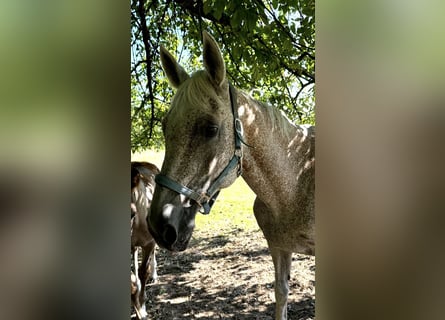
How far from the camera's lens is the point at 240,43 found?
1973 millimetres

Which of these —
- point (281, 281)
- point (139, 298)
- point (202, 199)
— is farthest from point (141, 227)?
point (202, 199)

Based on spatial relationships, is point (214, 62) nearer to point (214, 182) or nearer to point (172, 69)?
point (172, 69)

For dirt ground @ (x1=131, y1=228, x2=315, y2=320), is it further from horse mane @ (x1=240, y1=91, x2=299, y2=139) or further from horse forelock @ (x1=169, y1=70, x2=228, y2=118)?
horse forelock @ (x1=169, y1=70, x2=228, y2=118)

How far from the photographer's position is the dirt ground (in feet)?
9.27

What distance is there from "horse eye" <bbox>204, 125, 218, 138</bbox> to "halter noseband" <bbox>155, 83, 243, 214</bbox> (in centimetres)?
9

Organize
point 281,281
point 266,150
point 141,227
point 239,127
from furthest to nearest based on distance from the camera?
1. point 141,227
2. point 281,281
3. point 266,150
4. point 239,127

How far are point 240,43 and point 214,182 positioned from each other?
1.17m

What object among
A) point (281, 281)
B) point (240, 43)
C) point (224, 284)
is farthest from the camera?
point (224, 284)
